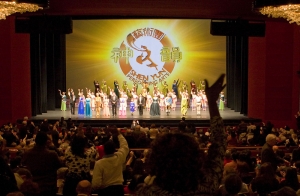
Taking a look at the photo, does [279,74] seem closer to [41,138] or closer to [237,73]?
[237,73]

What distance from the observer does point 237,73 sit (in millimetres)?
19344

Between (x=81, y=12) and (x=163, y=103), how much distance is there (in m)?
6.58

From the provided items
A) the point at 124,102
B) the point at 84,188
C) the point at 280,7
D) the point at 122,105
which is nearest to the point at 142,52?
the point at 124,102

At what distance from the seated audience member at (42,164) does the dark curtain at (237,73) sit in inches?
544

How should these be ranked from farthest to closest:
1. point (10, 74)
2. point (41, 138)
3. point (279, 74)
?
1. point (279, 74)
2. point (10, 74)
3. point (41, 138)

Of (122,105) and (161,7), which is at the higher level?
(161,7)

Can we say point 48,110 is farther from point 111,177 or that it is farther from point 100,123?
point 111,177

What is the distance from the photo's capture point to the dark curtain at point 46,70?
17.5 meters

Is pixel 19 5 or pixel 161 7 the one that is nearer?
pixel 19 5

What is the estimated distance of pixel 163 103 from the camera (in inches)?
734

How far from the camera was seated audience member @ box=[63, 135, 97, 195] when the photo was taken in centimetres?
400

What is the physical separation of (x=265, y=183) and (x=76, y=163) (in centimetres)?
157

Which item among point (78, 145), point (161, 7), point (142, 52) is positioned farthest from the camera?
point (142, 52)

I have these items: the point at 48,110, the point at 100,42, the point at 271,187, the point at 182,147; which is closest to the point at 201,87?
the point at 100,42
